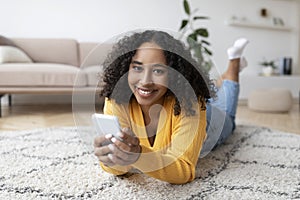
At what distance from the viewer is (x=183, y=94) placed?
2.49 ft

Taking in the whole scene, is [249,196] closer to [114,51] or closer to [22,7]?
[114,51]

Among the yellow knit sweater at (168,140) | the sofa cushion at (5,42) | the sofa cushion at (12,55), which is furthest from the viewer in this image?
the sofa cushion at (5,42)

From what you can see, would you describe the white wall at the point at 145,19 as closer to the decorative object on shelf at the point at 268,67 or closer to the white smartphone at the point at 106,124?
the decorative object on shelf at the point at 268,67

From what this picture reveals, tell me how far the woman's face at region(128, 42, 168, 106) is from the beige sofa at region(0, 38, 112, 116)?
569mm

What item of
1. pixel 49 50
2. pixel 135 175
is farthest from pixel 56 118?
pixel 135 175

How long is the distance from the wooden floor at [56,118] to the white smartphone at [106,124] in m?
0.94

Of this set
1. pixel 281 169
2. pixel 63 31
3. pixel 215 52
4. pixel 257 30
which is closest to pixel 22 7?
pixel 63 31

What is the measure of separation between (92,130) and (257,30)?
325cm

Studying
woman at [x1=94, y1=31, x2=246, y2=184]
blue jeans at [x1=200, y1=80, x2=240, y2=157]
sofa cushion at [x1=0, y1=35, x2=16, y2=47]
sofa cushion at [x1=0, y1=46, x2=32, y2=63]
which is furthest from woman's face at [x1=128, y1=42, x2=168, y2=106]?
sofa cushion at [x1=0, y1=35, x2=16, y2=47]

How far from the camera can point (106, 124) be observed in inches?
26.3

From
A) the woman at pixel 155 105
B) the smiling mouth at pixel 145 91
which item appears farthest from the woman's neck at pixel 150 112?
the smiling mouth at pixel 145 91

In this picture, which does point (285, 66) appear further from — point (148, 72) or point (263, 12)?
point (148, 72)

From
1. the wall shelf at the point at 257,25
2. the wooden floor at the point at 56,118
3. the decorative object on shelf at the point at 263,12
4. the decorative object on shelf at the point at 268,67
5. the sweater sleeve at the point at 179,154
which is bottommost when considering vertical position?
the wooden floor at the point at 56,118

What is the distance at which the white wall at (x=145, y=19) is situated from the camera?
9.59 ft
